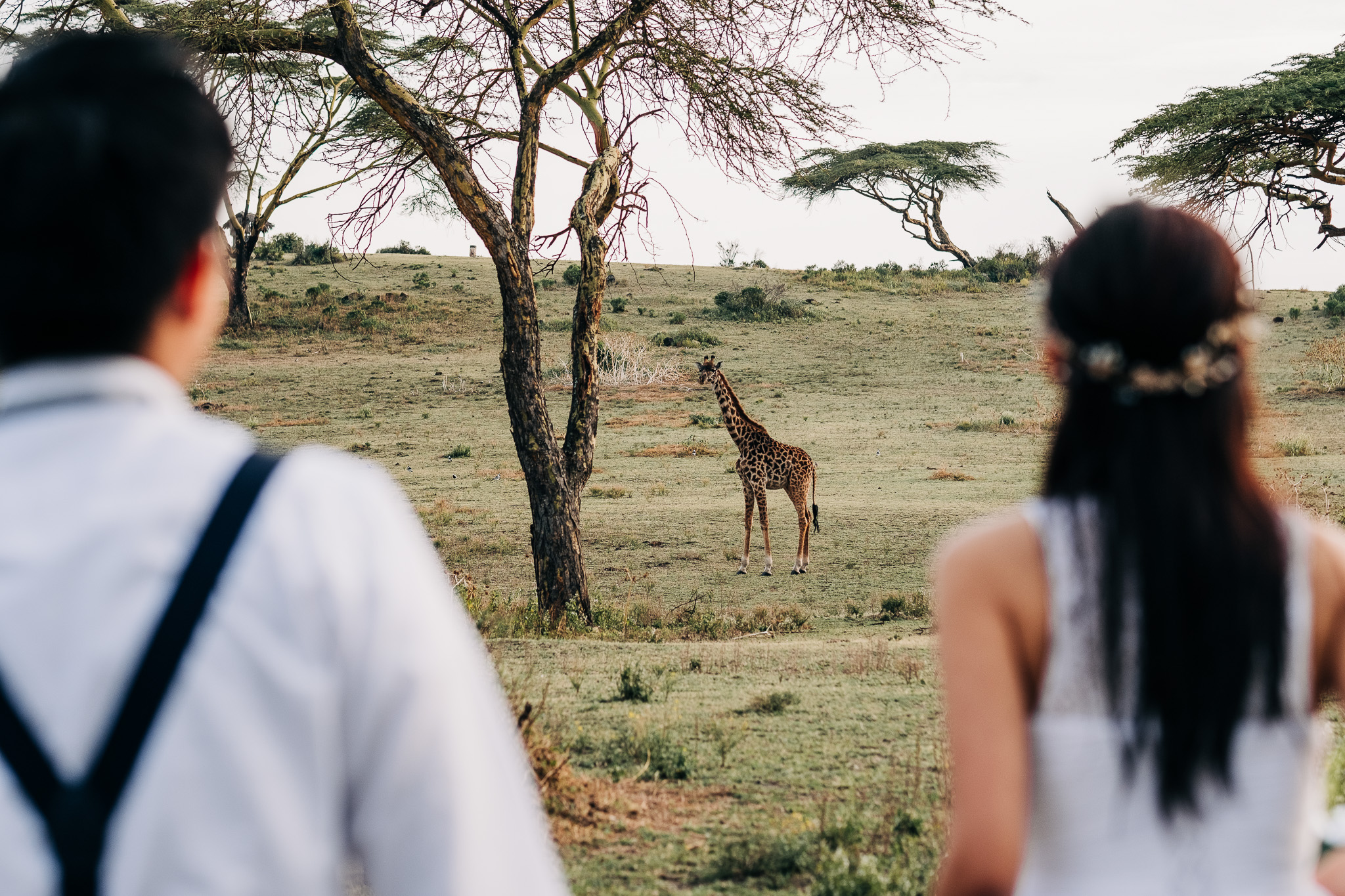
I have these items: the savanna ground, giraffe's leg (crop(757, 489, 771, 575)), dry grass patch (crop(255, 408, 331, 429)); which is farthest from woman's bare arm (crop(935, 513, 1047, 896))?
dry grass patch (crop(255, 408, 331, 429))

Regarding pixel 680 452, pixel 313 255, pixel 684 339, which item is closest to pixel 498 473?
pixel 680 452

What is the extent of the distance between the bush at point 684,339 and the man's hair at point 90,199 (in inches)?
1206

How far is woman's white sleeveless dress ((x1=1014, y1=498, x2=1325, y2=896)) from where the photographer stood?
1.29 m

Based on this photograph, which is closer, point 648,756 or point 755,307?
point 648,756

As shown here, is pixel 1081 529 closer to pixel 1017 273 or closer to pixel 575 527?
pixel 575 527

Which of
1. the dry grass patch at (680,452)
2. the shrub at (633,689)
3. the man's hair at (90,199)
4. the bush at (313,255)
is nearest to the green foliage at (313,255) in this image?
the bush at (313,255)

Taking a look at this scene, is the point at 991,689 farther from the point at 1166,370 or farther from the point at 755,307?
the point at 755,307

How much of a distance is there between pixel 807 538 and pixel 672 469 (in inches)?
240

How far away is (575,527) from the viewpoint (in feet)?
31.3

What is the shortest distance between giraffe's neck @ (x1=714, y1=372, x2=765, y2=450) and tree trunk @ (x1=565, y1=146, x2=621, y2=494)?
3.06 m

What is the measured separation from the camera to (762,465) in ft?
42.3

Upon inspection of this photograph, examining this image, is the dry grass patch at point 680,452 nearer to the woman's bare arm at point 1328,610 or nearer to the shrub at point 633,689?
the shrub at point 633,689

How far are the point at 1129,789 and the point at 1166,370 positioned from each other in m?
0.48

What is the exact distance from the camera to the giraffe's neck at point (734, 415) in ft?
43.0
